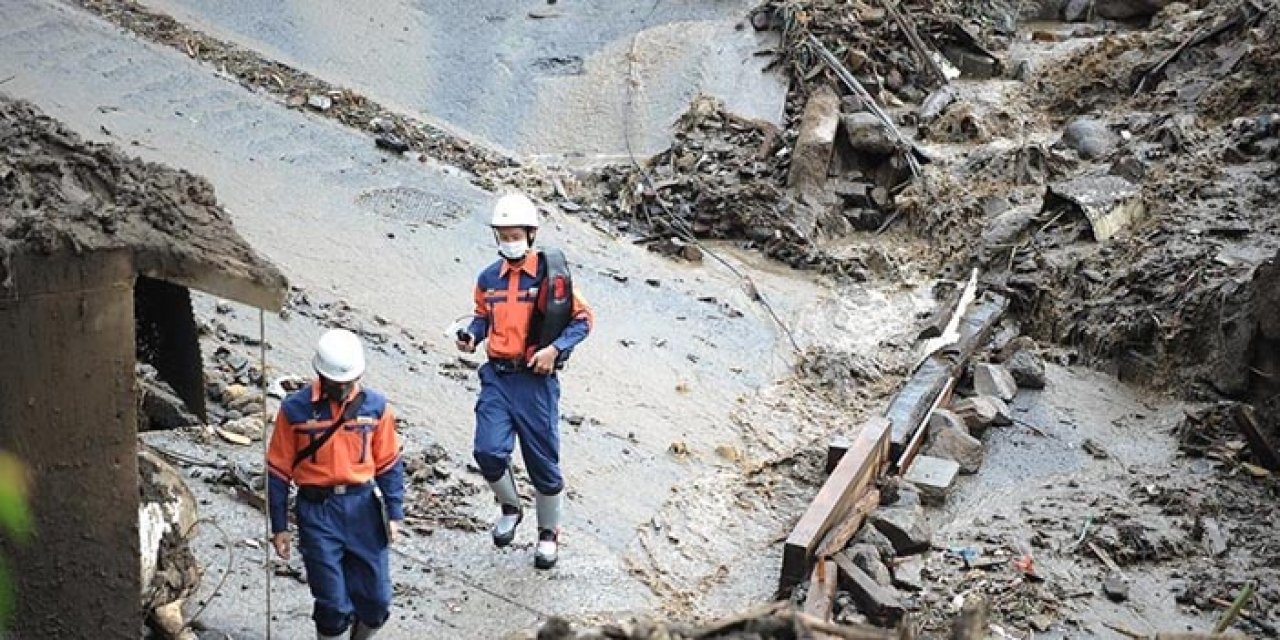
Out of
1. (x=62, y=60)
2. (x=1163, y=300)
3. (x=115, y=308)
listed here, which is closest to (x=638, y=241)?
(x=1163, y=300)

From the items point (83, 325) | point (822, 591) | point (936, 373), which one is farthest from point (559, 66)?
point (83, 325)

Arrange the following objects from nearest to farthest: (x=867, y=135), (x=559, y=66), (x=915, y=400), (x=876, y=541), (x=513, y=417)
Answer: (x=513, y=417) < (x=876, y=541) < (x=915, y=400) < (x=867, y=135) < (x=559, y=66)

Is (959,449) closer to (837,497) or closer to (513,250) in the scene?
(837,497)

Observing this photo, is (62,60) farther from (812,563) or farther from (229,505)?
(812,563)

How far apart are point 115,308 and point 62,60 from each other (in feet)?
31.7

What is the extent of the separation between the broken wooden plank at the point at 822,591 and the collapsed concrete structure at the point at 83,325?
350cm

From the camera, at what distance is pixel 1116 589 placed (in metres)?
8.09

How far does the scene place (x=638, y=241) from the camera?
1352 centimetres

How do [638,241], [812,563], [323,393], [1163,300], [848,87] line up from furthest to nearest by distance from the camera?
[848,87] → [638,241] → [1163,300] → [812,563] → [323,393]

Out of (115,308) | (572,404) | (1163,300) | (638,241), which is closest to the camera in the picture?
(115,308)

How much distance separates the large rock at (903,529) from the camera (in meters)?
8.47

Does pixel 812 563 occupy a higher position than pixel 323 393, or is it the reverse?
pixel 323 393

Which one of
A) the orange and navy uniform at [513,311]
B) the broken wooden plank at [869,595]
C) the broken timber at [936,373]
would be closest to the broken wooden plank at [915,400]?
the broken timber at [936,373]

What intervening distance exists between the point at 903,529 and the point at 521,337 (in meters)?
2.73
